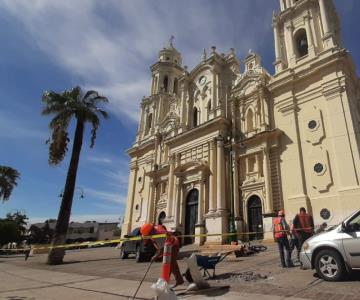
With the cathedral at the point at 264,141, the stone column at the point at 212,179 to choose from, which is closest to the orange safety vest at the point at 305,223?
the cathedral at the point at 264,141

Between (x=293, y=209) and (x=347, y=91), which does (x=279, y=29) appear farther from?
(x=293, y=209)

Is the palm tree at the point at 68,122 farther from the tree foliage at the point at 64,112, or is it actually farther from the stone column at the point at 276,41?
the stone column at the point at 276,41

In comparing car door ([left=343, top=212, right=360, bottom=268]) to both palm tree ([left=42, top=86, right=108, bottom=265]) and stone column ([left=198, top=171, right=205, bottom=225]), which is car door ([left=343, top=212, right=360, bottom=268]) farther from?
stone column ([left=198, top=171, right=205, bottom=225])

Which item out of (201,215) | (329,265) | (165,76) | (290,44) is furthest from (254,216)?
(165,76)

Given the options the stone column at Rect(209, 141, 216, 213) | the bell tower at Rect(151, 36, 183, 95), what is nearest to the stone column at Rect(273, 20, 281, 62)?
the stone column at Rect(209, 141, 216, 213)

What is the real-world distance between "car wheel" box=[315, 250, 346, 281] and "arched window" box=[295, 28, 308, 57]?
2111cm

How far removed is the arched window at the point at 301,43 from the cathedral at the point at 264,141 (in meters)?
0.09

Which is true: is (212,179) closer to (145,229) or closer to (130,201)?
(130,201)

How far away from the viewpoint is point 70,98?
17.6 m

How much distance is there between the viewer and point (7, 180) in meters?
34.2

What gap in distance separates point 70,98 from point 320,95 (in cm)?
1726

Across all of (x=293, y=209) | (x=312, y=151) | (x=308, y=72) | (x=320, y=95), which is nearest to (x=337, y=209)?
(x=293, y=209)

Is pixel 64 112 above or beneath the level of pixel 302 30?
beneath

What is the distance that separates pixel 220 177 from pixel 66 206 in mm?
11901
